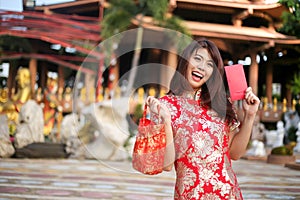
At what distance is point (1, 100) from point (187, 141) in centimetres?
1143

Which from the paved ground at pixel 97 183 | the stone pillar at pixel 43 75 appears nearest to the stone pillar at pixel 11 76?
the stone pillar at pixel 43 75

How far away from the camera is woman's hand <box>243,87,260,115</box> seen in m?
1.62

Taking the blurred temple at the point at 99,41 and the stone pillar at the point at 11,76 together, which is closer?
the blurred temple at the point at 99,41


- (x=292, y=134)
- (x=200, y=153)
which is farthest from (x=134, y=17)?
(x=200, y=153)

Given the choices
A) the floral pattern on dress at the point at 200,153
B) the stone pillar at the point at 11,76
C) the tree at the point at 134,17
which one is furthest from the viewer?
the stone pillar at the point at 11,76

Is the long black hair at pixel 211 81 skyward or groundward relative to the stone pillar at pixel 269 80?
skyward

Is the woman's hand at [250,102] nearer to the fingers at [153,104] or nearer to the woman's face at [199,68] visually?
the woman's face at [199,68]

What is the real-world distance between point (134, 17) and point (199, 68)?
11.0 meters

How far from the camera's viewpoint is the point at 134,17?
12391 millimetres

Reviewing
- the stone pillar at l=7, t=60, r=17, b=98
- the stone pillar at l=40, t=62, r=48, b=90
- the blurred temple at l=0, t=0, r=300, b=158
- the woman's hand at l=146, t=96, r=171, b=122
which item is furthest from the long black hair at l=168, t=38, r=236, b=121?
the stone pillar at l=40, t=62, r=48, b=90

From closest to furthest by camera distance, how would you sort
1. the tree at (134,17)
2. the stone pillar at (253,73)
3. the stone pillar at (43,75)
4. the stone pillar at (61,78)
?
the tree at (134,17)
the stone pillar at (253,73)
the stone pillar at (61,78)
the stone pillar at (43,75)

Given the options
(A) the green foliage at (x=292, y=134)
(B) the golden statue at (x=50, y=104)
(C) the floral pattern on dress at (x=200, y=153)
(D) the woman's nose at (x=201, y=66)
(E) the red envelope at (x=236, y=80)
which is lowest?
(A) the green foliage at (x=292, y=134)

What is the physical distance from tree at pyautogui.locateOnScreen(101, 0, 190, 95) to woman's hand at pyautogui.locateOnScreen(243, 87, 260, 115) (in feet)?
32.5

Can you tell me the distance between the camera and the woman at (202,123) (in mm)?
1598
